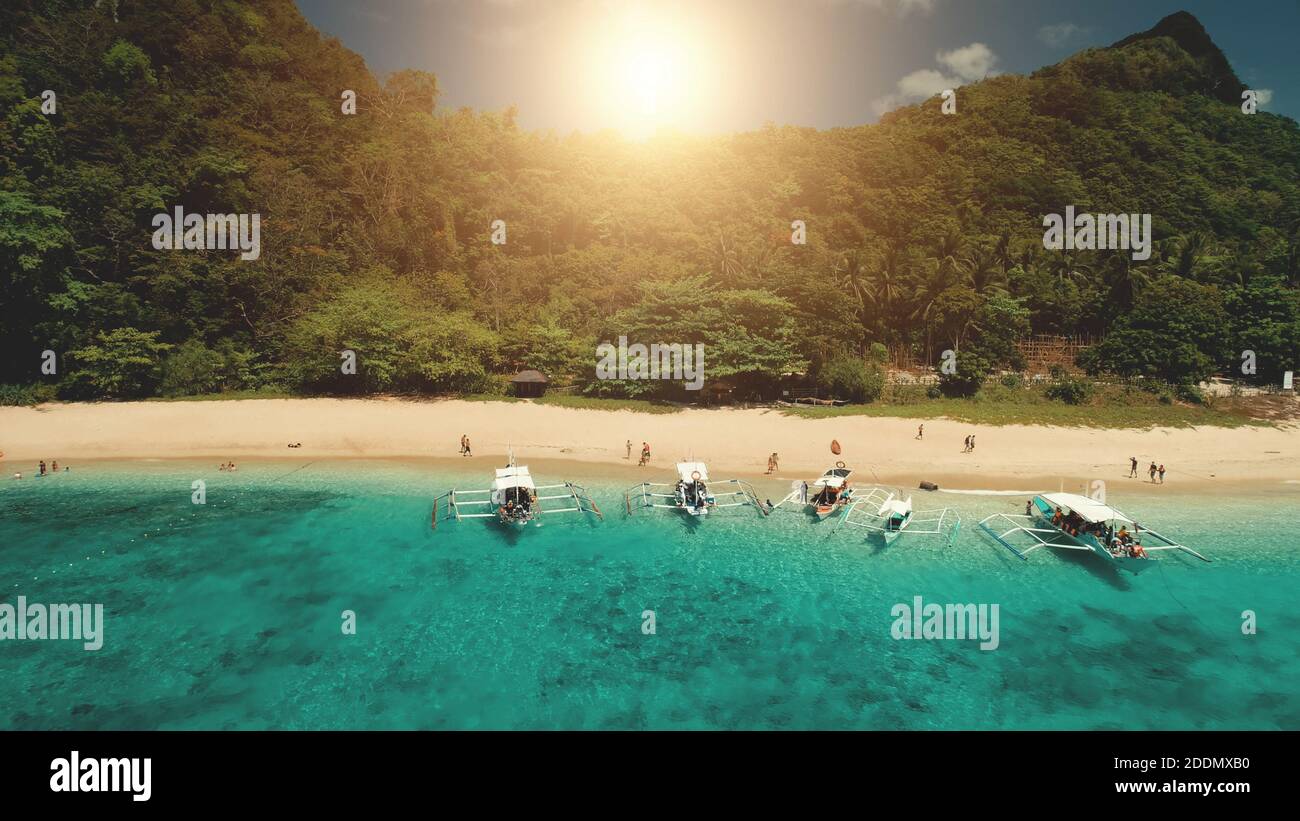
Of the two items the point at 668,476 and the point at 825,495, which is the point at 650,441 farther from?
the point at 825,495

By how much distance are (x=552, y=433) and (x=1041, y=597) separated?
30.5 metres

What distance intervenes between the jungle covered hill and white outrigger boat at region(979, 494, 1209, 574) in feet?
66.9

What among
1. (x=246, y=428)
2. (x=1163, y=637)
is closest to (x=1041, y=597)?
(x=1163, y=637)

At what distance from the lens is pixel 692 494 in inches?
1204

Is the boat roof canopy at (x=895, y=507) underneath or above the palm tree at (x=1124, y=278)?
underneath

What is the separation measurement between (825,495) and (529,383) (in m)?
27.5

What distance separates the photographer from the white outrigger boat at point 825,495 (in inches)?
1191

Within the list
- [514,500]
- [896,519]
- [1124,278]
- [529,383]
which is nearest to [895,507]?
[896,519]

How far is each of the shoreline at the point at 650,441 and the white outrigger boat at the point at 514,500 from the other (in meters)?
4.30

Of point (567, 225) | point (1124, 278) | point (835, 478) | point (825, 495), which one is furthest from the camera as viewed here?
point (567, 225)

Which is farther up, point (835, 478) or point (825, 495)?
point (835, 478)

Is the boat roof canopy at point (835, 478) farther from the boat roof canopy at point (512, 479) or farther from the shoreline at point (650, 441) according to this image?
the boat roof canopy at point (512, 479)

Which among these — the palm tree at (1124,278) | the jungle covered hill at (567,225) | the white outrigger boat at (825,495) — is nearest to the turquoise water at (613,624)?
the white outrigger boat at (825,495)
